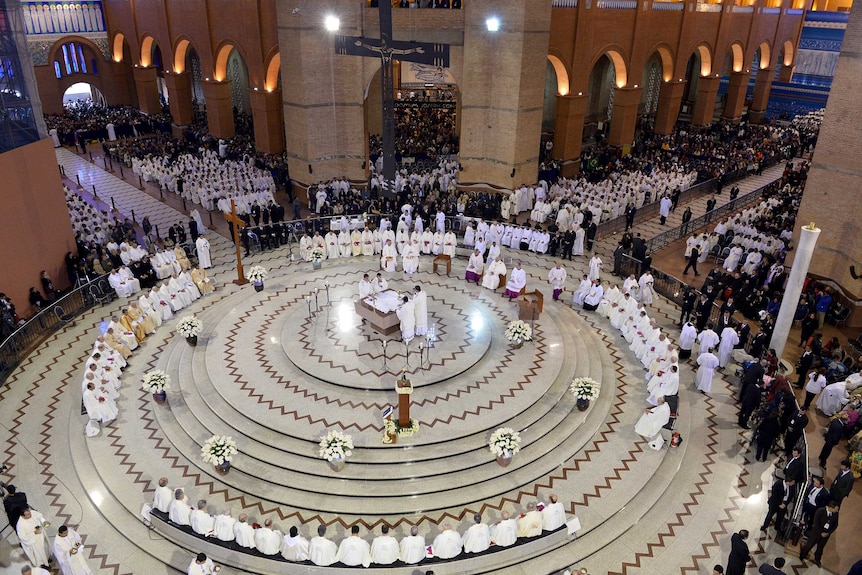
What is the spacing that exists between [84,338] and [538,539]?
11.9 meters

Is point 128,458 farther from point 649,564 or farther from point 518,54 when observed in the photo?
point 518,54

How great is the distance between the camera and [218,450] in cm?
1055

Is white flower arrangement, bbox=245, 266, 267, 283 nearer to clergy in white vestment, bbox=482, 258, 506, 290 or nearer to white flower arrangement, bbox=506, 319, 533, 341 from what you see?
clergy in white vestment, bbox=482, 258, 506, 290

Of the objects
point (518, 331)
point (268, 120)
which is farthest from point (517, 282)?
point (268, 120)

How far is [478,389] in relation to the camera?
12.6m

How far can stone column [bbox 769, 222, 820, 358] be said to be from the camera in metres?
12.7

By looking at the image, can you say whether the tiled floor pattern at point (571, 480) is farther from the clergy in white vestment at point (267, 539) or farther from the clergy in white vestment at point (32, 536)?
the clergy in white vestment at point (267, 539)

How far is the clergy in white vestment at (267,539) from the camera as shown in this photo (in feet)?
30.3

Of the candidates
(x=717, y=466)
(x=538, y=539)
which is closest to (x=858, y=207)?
(x=717, y=466)

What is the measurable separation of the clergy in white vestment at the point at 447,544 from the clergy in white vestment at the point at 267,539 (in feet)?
7.59

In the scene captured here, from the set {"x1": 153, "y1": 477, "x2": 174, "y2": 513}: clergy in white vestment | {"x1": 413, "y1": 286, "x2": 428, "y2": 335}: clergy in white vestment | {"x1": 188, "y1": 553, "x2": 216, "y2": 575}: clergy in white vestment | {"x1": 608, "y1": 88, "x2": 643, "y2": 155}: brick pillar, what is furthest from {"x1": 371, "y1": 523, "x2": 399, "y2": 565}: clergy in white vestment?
{"x1": 608, "y1": 88, "x2": 643, "y2": 155}: brick pillar

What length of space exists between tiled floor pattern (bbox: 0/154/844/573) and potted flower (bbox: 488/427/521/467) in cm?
59

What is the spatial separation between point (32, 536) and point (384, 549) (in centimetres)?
508

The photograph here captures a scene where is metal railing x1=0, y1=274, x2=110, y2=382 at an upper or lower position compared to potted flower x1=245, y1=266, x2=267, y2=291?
lower
